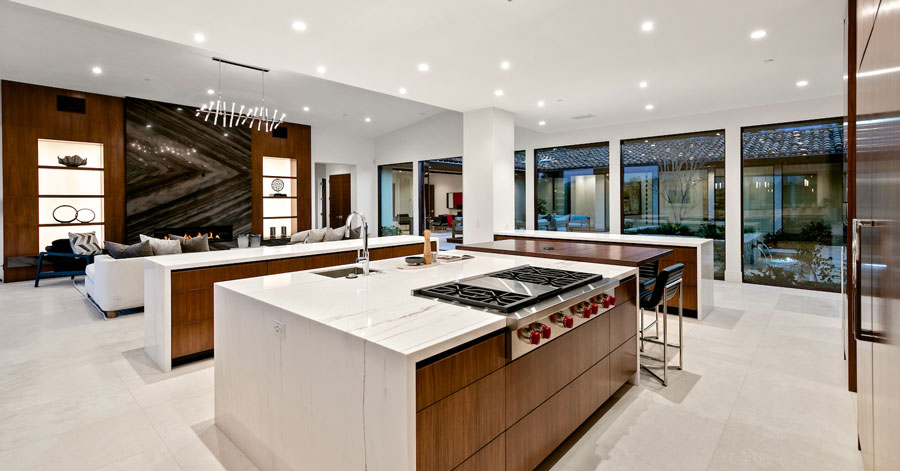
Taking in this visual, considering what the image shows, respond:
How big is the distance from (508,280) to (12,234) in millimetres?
8539

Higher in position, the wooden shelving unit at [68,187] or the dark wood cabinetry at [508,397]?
the wooden shelving unit at [68,187]

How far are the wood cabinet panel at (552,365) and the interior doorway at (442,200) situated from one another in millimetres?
7117

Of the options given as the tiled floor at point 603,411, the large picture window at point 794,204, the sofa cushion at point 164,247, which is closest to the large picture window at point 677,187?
the large picture window at point 794,204

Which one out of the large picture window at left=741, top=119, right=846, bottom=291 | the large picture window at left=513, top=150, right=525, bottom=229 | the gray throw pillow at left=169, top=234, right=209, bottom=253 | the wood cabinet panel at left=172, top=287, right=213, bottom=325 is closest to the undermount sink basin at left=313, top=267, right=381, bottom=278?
the wood cabinet panel at left=172, top=287, right=213, bottom=325

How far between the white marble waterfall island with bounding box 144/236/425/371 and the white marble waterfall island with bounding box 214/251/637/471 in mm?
1206

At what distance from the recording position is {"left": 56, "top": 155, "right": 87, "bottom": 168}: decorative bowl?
22.9 feet

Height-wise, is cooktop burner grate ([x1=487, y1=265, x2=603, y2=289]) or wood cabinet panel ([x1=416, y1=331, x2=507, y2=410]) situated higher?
cooktop burner grate ([x1=487, y1=265, x2=603, y2=289])

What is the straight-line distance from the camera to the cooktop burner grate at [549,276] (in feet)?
6.86

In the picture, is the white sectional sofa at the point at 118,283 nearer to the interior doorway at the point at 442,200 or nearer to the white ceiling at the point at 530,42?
the white ceiling at the point at 530,42

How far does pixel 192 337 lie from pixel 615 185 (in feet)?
23.8

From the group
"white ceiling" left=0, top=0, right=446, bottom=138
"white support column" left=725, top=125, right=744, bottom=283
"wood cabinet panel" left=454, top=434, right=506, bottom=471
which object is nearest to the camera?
"wood cabinet panel" left=454, top=434, right=506, bottom=471

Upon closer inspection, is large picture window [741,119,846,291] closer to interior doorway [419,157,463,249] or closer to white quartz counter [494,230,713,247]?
white quartz counter [494,230,713,247]

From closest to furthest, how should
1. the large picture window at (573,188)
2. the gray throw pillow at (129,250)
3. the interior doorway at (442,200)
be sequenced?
1. the gray throw pillow at (129,250)
2. the large picture window at (573,188)
3. the interior doorway at (442,200)

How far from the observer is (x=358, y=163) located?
1099 cm
